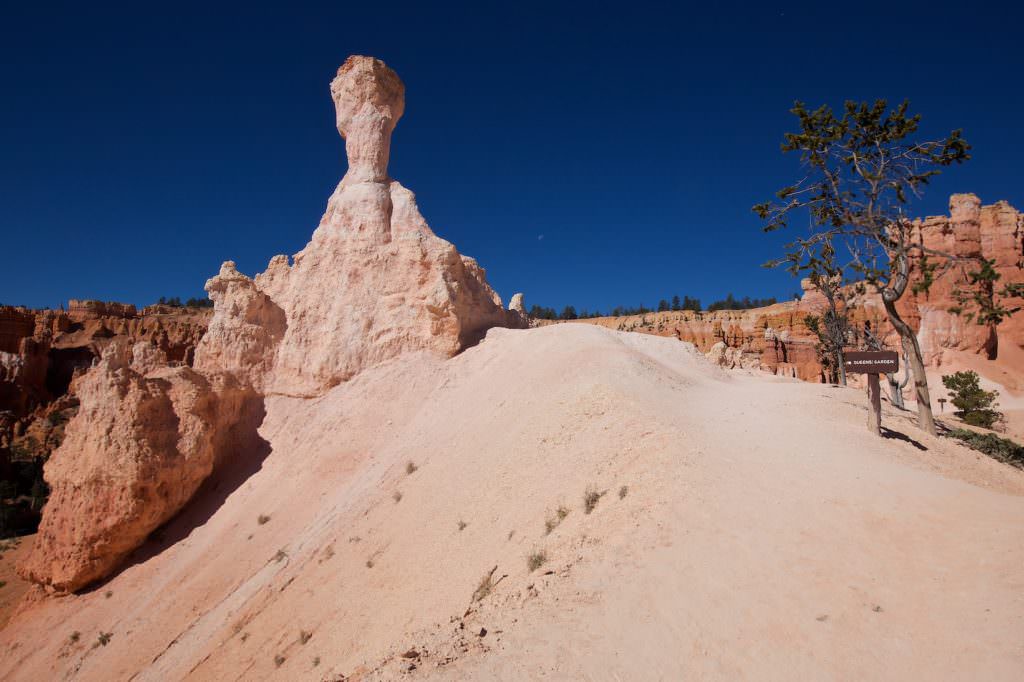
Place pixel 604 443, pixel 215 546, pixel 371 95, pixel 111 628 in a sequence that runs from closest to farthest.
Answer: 1. pixel 604 443
2. pixel 111 628
3. pixel 215 546
4. pixel 371 95

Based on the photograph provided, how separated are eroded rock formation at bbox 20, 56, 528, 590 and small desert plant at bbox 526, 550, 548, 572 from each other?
9.51m

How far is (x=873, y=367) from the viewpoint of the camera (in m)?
10.3

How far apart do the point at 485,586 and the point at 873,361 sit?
8749mm

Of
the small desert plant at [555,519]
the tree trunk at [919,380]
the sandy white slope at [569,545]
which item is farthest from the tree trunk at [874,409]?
the small desert plant at [555,519]

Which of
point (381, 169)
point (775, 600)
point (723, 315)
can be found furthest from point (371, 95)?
point (723, 315)

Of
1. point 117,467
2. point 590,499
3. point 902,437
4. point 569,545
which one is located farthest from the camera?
point 117,467

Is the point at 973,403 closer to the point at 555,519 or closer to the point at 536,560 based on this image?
the point at 555,519

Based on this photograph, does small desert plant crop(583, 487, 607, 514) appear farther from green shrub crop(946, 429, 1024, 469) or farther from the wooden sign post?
green shrub crop(946, 429, 1024, 469)

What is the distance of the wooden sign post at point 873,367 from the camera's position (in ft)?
33.6

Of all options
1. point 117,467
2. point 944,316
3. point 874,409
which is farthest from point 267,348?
point 944,316

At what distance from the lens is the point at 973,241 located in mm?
43125

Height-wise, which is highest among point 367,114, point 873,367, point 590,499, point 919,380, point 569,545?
point 367,114

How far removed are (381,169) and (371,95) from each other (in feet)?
7.77

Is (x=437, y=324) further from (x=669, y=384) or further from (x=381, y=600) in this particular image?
(x=381, y=600)
